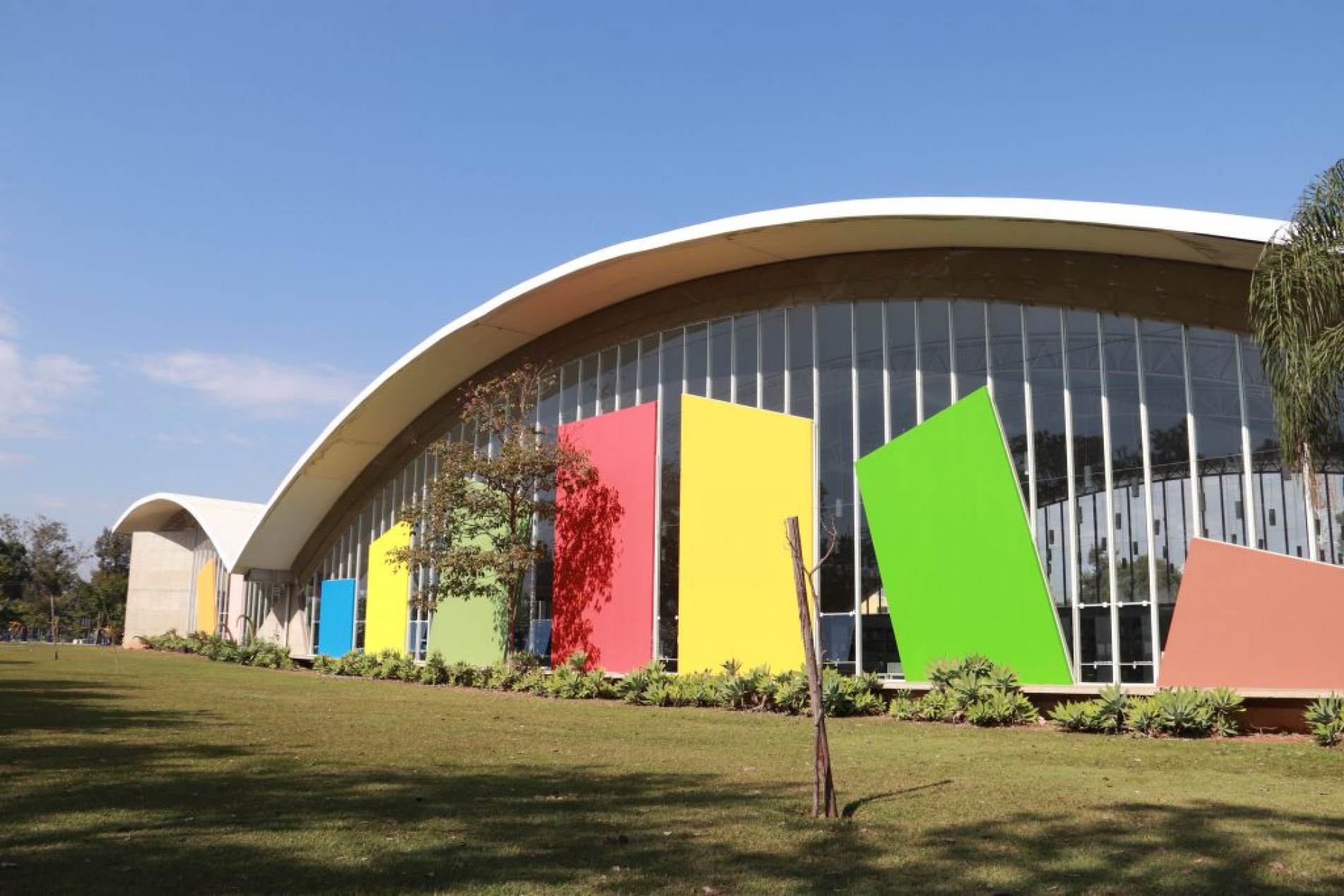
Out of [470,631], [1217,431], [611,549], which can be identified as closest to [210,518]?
[470,631]

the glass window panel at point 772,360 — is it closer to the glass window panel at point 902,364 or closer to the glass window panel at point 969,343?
the glass window panel at point 902,364

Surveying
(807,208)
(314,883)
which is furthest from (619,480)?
(314,883)

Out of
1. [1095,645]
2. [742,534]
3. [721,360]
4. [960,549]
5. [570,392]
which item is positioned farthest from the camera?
[570,392]

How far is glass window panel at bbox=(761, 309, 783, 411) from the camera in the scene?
22172 millimetres

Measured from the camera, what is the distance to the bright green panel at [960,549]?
17.5 m

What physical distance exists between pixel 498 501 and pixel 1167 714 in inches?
624

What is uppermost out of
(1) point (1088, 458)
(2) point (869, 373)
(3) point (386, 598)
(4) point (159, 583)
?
(2) point (869, 373)

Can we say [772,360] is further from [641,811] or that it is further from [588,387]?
[641,811]

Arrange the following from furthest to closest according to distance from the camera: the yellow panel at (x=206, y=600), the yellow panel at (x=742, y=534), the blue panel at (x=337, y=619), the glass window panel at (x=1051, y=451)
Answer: the yellow panel at (x=206, y=600) < the blue panel at (x=337, y=619) < the yellow panel at (x=742, y=534) < the glass window panel at (x=1051, y=451)

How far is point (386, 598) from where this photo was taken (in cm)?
3381

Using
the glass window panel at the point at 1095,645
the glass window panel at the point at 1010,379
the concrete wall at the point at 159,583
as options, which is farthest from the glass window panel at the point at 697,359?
the concrete wall at the point at 159,583

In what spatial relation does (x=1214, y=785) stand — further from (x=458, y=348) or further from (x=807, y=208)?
(x=458, y=348)

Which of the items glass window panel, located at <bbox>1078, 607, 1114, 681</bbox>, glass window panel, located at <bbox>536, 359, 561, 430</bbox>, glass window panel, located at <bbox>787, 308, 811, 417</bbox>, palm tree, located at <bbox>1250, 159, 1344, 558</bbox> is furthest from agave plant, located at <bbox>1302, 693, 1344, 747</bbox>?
glass window panel, located at <bbox>536, 359, 561, 430</bbox>

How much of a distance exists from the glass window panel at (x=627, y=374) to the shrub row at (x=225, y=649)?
60.5 feet
